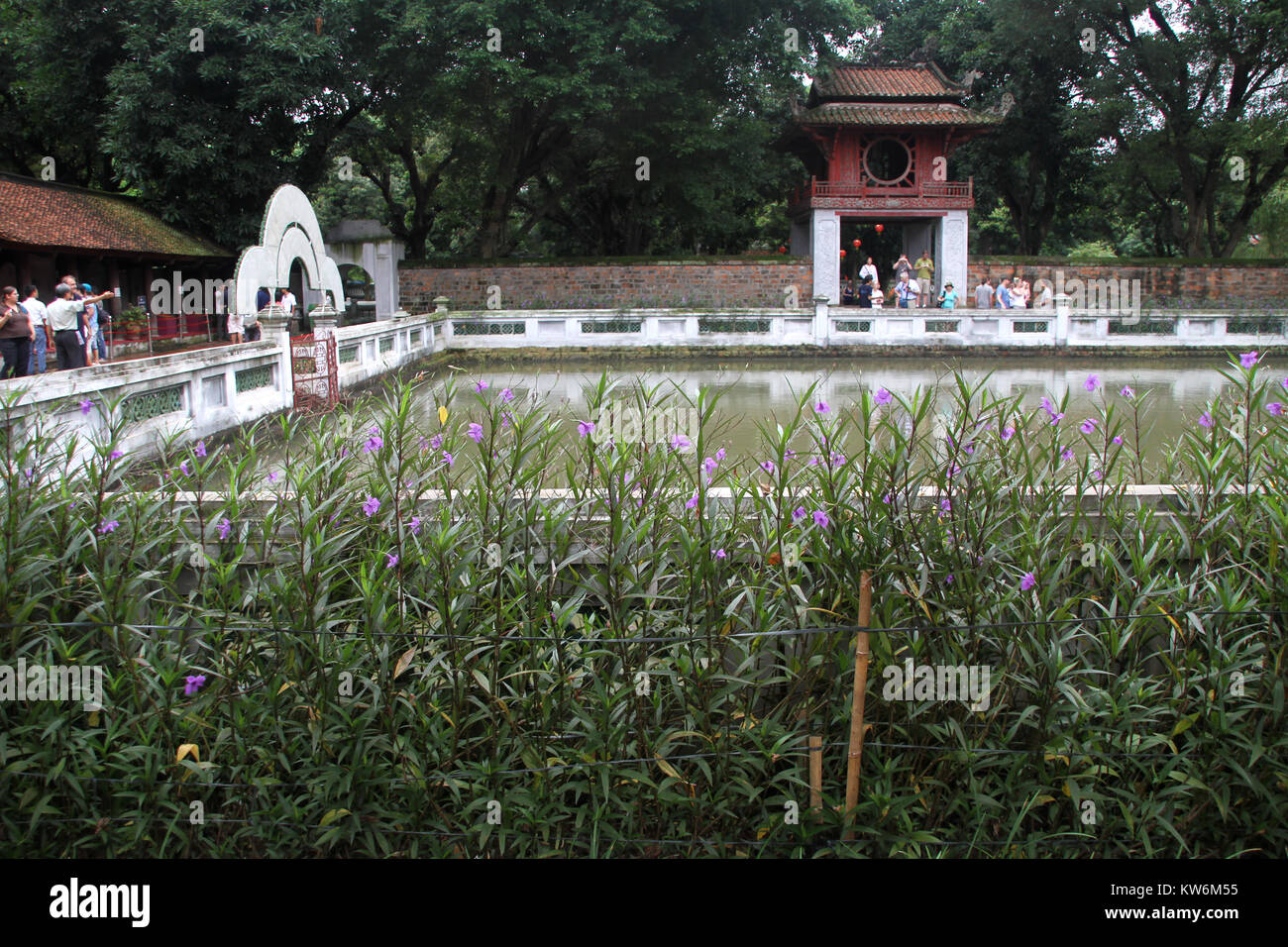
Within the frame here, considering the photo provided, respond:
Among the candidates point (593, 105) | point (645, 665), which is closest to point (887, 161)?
point (593, 105)

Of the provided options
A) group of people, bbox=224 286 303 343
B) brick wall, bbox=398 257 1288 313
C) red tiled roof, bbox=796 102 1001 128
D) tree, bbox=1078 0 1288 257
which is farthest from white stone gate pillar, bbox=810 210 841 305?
group of people, bbox=224 286 303 343

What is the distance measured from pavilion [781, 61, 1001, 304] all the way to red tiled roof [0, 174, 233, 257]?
14026 mm

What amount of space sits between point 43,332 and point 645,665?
11825 millimetres

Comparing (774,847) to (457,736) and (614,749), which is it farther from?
(457,736)

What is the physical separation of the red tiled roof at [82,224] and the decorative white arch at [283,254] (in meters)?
4.14

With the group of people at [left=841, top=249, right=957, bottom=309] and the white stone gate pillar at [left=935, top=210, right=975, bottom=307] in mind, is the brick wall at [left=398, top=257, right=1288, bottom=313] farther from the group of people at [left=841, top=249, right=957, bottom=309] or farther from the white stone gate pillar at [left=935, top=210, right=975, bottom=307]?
the group of people at [left=841, top=249, right=957, bottom=309]

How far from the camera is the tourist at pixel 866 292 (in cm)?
2520

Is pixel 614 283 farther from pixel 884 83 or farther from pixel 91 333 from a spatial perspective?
pixel 91 333

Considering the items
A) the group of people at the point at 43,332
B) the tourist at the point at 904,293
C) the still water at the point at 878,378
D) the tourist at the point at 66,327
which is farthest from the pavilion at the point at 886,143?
the tourist at the point at 66,327

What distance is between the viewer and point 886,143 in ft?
93.5

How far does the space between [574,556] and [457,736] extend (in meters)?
0.64

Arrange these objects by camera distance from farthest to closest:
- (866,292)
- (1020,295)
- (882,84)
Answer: (882,84)
(866,292)
(1020,295)

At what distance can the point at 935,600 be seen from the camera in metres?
3.42

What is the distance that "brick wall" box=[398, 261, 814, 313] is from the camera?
88.1 ft
